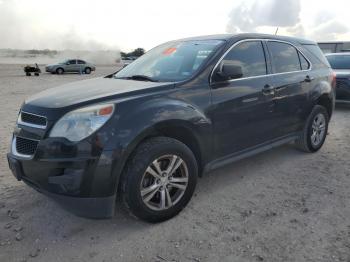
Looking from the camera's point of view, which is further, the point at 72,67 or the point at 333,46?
the point at 72,67

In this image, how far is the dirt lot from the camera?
288 cm

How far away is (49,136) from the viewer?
2.91 m

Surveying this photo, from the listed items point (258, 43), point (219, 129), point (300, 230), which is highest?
point (258, 43)

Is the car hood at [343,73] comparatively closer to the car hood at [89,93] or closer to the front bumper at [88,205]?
the car hood at [89,93]

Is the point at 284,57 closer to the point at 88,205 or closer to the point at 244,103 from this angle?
the point at 244,103

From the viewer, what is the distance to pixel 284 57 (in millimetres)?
4832

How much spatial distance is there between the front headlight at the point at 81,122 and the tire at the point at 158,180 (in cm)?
45

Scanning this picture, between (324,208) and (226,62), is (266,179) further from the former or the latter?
(226,62)

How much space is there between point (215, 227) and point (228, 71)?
1.61m

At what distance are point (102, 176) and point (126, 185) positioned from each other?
0.27m

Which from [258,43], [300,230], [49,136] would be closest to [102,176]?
[49,136]

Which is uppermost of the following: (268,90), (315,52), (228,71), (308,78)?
(315,52)

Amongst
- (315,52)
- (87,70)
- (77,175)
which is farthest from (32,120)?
(87,70)

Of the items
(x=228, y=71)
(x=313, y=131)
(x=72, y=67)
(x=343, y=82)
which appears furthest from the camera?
(x=72, y=67)
